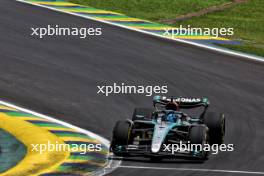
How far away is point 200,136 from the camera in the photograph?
21.8 m

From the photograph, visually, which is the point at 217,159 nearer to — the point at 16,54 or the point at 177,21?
the point at 16,54

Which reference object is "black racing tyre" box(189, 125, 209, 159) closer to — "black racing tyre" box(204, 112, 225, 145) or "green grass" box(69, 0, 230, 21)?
"black racing tyre" box(204, 112, 225, 145)

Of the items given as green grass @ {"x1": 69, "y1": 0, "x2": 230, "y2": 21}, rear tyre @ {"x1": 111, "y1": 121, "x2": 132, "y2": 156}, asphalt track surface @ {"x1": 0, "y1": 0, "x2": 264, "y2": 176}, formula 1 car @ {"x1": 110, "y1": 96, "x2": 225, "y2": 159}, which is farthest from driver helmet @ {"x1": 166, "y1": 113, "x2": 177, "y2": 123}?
green grass @ {"x1": 69, "y1": 0, "x2": 230, "y2": 21}

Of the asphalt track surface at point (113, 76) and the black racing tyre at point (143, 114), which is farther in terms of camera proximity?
the asphalt track surface at point (113, 76)

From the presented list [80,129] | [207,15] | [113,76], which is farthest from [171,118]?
[207,15]

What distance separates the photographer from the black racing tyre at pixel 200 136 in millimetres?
21750

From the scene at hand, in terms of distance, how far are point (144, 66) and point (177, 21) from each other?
688 cm

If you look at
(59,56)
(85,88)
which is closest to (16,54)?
(59,56)

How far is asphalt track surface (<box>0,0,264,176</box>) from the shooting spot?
25391 mm

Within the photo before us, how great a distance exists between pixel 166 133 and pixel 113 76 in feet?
27.5

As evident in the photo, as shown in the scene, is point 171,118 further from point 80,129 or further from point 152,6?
point 152,6

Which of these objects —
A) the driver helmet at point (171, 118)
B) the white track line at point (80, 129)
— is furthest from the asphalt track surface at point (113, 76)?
the driver helmet at point (171, 118)

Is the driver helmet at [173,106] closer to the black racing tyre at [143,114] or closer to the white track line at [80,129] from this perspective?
the black racing tyre at [143,114]

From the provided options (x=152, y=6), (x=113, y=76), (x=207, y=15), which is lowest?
(x=113, y=76)
